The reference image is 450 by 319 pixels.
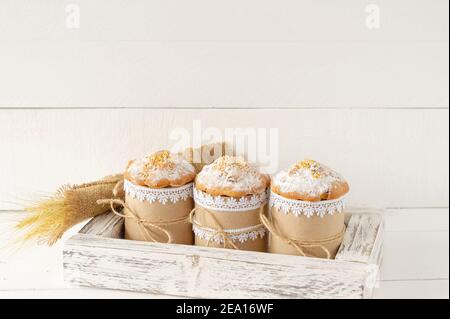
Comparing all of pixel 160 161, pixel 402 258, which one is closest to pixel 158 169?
pixel 160 161

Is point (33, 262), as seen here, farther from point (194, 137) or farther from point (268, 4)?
point (268, 4)

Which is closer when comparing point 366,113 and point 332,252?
Answer: point 332,252

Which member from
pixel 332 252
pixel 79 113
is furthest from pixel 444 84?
pixel 79 113

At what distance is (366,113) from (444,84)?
0.16 m

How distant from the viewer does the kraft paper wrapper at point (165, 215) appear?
0.82 m

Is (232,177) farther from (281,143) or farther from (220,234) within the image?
(281,143)

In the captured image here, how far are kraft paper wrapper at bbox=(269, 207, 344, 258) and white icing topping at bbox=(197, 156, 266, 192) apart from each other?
0.05 m

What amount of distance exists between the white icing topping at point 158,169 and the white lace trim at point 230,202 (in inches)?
2.2

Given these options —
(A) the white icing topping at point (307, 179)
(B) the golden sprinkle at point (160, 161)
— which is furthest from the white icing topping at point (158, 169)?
(A) the white icing topping at point (307, 179)

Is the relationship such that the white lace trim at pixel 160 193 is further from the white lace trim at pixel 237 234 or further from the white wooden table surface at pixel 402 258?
the white wooden table surface at pixel 402 258

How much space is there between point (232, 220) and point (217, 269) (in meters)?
0.07

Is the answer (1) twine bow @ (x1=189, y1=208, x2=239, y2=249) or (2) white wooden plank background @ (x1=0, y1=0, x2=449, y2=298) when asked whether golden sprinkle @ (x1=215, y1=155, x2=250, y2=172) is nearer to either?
(1) twine bow @ (x1=189, y1=208, x2=239, y2=249)

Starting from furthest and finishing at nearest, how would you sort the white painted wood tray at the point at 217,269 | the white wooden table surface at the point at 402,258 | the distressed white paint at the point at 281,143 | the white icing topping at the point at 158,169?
the distressed white paint at the point at 281,143
the white wooden table surface at the point at 402,258
the white icing topping at the point at 158,169
the white painted wood tray at the point at 217,269

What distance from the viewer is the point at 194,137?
106 centimetres
